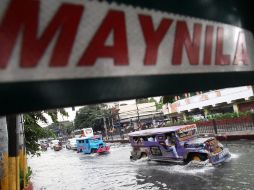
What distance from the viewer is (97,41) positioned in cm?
191

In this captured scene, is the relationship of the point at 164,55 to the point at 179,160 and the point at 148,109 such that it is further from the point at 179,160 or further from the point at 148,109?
the point at 148,109

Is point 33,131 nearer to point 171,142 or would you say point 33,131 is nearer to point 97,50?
point 171,142

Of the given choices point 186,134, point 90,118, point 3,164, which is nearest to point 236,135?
point 186,134

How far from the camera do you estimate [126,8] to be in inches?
80.0

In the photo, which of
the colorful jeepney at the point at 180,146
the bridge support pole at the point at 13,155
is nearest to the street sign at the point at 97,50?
the bridge support pole at the point at 13,155

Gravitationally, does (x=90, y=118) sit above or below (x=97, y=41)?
above

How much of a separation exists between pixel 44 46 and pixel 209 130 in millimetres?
27321

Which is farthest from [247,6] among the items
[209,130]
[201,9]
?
[209,130]

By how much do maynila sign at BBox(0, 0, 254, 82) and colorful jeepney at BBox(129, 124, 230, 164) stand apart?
45.1 feet

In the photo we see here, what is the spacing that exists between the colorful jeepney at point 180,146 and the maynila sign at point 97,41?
13739 millimetres

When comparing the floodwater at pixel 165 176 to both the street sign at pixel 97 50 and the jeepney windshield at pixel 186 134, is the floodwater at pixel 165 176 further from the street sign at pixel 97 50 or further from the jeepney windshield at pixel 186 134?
the street sign at pixel 97 50

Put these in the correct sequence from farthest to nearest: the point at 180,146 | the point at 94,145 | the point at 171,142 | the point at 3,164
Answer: the point at 94,145 → the point at 171,142 → the point at 180,146 → the point at 3,164

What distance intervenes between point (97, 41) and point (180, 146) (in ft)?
50.6

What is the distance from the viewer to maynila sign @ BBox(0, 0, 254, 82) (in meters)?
1.65
